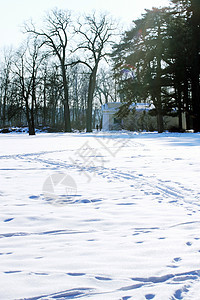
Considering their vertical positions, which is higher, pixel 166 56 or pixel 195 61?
pixel 166 56

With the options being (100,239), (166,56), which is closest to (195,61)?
(166,56)

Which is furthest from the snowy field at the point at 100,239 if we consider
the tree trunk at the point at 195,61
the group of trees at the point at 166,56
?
the group of trees at the point at 166,56

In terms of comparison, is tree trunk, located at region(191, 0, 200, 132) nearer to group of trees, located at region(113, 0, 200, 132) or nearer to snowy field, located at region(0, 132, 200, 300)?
group of trees, located at region(113, 0, 200, 132)

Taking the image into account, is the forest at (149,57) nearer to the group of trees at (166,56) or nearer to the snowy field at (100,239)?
the group of trees at (166,56)

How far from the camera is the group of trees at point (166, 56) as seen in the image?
75.7ft

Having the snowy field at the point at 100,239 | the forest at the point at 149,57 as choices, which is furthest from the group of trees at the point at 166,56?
the snowy field at the point at 100,239

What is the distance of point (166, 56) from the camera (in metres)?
25.9

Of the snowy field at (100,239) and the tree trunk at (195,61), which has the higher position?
the tree trunk at (195,61)

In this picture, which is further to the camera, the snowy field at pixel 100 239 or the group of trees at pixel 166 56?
the group of trees at pixel 166 56

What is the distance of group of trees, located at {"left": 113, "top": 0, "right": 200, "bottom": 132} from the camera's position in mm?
23062

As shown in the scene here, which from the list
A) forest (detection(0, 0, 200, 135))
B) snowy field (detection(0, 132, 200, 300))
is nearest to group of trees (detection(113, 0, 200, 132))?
forest (detection(0, 0, 200, 135))

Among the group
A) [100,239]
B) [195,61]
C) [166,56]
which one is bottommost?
[100,239]

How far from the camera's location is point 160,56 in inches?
1003

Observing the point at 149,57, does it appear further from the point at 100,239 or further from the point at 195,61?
the point at 100,239
